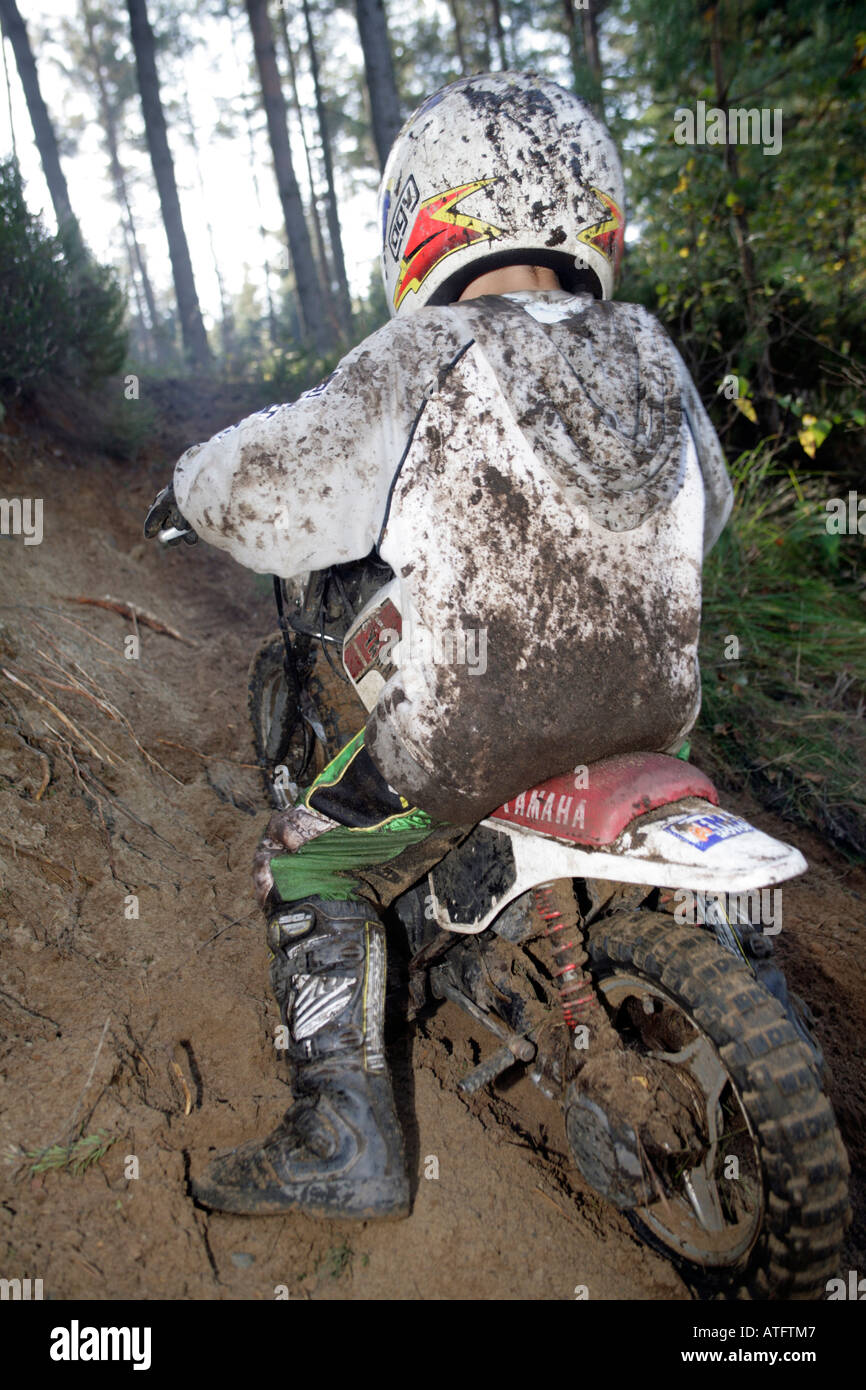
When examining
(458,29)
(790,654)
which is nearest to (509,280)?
(790,654)

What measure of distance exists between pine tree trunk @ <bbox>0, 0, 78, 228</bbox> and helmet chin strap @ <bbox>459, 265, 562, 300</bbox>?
610 inches

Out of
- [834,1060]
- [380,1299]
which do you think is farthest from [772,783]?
[380,1299]

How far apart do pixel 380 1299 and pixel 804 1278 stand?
32.1 inches

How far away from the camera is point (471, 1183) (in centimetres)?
187

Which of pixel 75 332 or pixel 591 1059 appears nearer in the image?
pixel 591 1059

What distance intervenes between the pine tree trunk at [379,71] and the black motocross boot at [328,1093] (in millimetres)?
8477

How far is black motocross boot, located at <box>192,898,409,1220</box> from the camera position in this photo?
168 cm

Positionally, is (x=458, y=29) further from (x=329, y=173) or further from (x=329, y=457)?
(x=329, y=457)

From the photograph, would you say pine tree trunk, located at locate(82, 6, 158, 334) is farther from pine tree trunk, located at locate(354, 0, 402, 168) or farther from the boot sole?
the boot sole

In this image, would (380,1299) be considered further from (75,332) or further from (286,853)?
(75,332)

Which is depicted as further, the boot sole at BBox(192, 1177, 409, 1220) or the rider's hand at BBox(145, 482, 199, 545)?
the rider's hand at BBox(145, 482, 199, 545)

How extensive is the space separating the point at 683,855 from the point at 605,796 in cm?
20

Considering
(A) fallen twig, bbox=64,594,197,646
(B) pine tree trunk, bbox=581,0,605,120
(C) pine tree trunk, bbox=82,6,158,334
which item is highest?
(C) pine tree trunk, bbox=82,6,158,334

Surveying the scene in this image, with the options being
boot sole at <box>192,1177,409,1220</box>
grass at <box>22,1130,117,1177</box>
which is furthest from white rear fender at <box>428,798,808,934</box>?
grass at <box>22,1130,117,1177</box>
